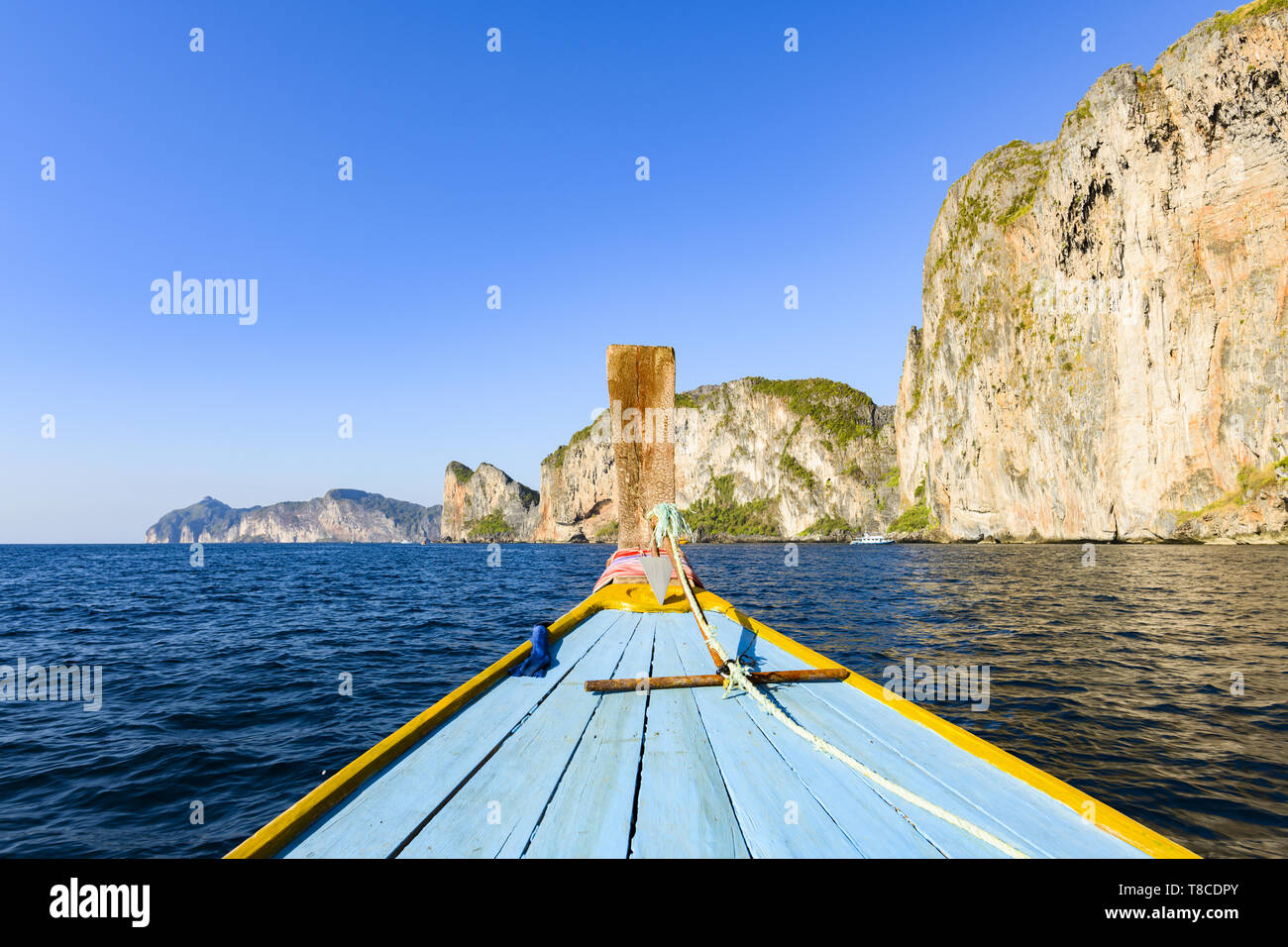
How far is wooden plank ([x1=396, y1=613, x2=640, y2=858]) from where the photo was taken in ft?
6.72

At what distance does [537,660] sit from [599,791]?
2021mm

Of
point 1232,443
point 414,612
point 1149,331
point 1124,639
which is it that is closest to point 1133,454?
point 1232,443

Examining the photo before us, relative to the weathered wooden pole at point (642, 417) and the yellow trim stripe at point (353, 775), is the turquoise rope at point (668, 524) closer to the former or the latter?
the weathered wooden pole at point (642, 417)

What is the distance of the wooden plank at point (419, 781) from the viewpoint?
2035 mm

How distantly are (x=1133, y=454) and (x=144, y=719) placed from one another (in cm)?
7401

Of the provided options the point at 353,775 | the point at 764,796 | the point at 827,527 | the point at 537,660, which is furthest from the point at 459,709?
the point at 827,527

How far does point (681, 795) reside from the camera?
2416mm

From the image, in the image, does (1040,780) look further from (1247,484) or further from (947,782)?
(1247,484)

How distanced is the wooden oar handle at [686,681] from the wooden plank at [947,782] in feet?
0.40

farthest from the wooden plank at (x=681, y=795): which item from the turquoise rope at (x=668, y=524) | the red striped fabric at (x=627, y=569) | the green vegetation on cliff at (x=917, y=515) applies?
the green vegetation on cliff at (x=917, y=515)

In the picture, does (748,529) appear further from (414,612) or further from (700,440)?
(414,612)

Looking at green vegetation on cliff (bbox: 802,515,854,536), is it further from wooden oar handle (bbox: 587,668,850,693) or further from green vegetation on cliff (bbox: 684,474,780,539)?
wooden oar handle (bbox: 587,668,850,693)

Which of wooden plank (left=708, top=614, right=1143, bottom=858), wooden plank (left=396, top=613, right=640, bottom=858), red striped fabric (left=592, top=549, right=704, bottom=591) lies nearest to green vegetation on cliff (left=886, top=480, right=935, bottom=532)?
red striped fabric (left=592, top=549, right=704, bottom=591)

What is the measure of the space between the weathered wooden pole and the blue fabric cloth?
7.55 ft
